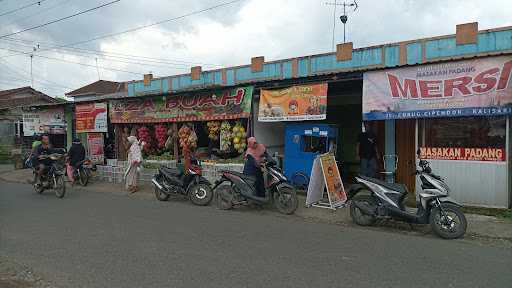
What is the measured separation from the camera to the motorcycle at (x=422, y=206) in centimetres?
711

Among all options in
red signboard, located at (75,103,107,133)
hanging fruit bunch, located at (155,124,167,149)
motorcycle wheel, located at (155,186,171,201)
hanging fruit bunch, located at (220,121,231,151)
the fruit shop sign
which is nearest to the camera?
motorcycle wheel, located at (155,186,171,201)

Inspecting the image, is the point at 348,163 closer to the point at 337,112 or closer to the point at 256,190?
the point at 337,112

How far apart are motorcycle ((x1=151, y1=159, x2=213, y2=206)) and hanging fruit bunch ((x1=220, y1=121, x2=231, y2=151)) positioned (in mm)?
2405

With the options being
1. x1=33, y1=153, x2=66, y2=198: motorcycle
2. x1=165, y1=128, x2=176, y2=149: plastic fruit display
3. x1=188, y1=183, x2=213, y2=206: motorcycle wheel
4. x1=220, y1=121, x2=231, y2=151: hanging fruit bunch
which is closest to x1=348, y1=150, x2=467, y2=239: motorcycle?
x1=188, y1=183, x2=213, y2=206: motorcycle wheel

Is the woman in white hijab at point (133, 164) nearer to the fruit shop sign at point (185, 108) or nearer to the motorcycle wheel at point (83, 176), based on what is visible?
the fruit shop sign at point (185, 108)

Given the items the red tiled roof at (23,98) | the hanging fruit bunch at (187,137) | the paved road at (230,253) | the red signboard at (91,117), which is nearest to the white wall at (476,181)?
the paved road at (230,253)

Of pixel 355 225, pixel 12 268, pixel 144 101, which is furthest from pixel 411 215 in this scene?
pixel 144 101

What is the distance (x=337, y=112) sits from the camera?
15000mm

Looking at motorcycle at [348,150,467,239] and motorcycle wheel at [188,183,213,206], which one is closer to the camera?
motorcycle at [348,150,467,239]

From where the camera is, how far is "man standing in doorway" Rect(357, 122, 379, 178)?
441 inches

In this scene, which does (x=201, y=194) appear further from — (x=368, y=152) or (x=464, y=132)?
(x=464, y=132)

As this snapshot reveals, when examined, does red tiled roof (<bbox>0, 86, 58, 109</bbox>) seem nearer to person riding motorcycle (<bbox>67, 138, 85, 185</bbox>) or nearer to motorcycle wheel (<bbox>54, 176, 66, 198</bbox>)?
person riding motorcycle (<bbox>67, 138, 85, 185</bbox>)

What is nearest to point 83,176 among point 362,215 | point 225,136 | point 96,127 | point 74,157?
point 74,157

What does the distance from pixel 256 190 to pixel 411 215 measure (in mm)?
3403
